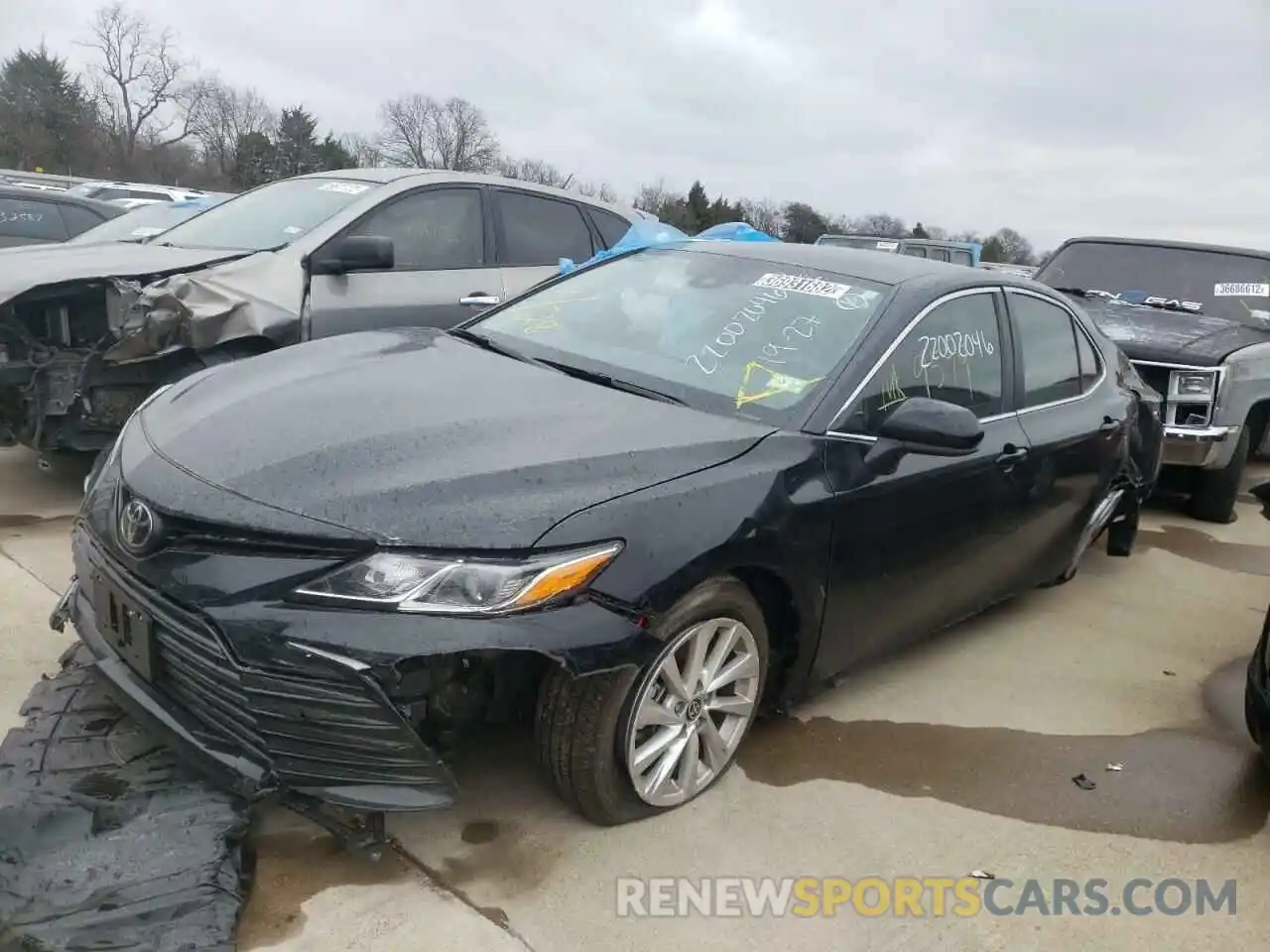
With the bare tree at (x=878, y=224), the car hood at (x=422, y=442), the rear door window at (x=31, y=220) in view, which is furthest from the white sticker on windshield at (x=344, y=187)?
the bare tree at (x=878, y=224)

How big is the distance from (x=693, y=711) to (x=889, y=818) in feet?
2.38

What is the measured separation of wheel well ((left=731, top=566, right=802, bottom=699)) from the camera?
2.90 meters

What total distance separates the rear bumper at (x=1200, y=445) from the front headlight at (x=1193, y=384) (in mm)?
213

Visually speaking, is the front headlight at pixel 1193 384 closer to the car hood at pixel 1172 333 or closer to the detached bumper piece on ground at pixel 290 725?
the car hood at pixel 1172 333

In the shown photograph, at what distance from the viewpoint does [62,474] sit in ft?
18.4

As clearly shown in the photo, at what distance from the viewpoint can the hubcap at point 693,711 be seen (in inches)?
107

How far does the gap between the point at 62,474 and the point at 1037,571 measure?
5033mm

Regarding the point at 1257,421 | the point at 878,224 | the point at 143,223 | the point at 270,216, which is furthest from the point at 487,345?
the point at 878,224

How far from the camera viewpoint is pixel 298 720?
229 centimetres

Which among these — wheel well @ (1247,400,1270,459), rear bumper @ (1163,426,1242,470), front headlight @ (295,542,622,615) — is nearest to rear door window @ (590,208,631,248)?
rear bumper @ (1163,426,1242,470)

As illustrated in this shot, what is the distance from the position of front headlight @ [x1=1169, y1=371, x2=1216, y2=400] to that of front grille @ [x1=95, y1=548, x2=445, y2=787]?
5.76m

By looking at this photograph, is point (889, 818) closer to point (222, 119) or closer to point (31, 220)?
point (31, 220)

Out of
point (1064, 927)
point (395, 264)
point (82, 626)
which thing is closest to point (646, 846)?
point (1064, 927)

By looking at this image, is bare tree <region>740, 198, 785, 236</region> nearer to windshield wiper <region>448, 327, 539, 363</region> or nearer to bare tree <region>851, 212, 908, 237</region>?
bare tree <region>851, 212, 908, 237</region>
